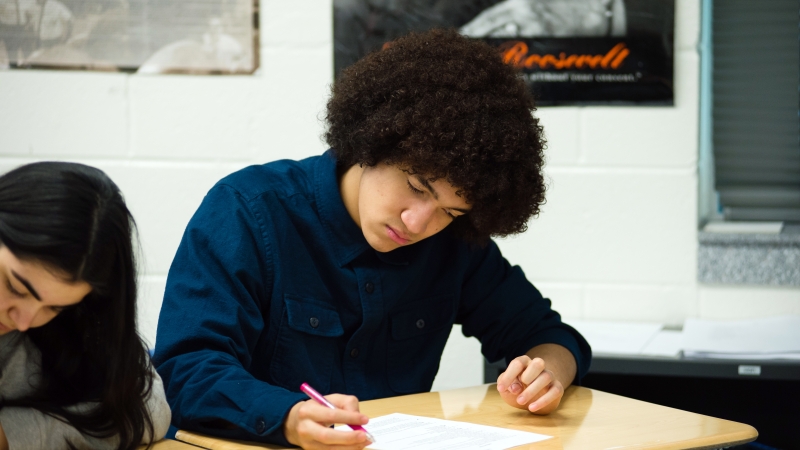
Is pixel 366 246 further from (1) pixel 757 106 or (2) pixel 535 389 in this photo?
(1) pixel 757 106

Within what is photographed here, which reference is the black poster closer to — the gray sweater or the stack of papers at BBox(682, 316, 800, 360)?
the stack of papers at BBox(682, 316, 800, 360)

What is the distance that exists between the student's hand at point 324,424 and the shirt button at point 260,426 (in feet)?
0.09

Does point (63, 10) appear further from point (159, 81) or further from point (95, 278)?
point (95, 278)

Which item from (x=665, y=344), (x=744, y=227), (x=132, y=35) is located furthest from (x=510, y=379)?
(x=132, y=35)

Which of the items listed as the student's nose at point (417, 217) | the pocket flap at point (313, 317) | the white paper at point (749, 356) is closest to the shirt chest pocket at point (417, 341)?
the pocket flap at point (313, 317)

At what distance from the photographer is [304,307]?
4.73ft

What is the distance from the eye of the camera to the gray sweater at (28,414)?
104 cm

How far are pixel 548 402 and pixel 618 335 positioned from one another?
0.81 meters

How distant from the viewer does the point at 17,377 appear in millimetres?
1090

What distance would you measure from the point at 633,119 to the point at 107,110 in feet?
4.66

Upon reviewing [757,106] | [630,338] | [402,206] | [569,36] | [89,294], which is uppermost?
[569,36]

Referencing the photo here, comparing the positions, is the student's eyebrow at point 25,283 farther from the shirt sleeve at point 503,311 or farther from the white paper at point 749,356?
the white paper at point 749,356

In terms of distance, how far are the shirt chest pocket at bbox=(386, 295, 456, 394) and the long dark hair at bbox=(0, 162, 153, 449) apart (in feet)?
1.71

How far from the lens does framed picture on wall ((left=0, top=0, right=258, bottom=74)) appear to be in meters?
2.33
